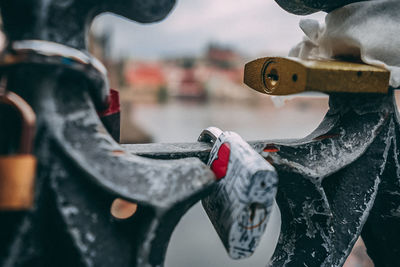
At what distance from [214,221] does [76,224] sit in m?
0.23

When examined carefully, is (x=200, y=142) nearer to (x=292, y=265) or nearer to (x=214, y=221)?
(x=214, y=221)

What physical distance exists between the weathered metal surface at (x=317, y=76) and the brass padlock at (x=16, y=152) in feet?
1.25

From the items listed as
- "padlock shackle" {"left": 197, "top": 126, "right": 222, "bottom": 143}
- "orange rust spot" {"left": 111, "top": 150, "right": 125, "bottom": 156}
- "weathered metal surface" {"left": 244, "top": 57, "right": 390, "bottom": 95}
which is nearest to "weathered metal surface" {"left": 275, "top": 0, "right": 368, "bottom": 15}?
"weathered metal surface" {"left": 244, "top": 57, "right": 390, "bottom": 95}

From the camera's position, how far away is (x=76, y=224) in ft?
1.39

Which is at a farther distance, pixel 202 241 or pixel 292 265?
pixel 202 241

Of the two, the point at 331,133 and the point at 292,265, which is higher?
the point at 331,133

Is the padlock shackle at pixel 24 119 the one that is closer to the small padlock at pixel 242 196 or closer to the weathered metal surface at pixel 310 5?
the small padlock at pixel 242 196

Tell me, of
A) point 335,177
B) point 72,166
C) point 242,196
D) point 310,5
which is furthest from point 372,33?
point 72,166

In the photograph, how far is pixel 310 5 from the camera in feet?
2.23

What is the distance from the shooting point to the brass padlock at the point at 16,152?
1.17ft

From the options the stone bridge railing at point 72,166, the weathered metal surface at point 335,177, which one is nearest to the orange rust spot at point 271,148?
the weathered metal surface at point 335,177

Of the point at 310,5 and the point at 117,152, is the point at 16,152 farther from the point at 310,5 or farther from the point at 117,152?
the point at 310,5

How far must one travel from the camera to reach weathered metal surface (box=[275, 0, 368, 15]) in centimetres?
67

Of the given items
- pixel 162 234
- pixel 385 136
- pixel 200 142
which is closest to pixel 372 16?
pixel 385 136
